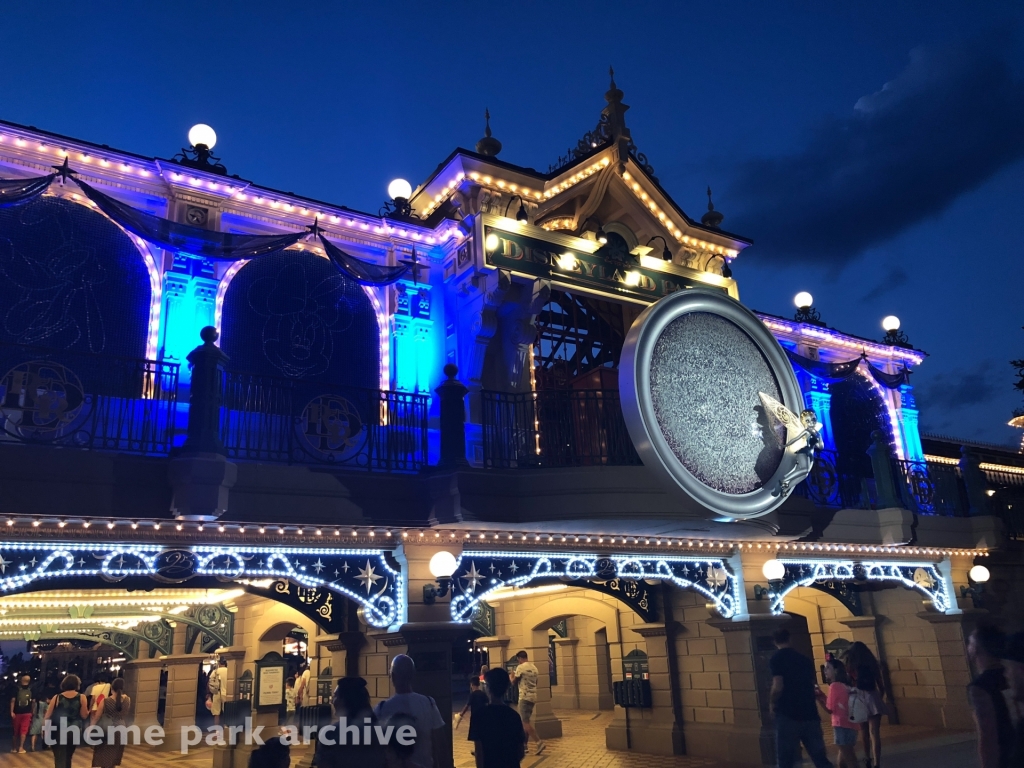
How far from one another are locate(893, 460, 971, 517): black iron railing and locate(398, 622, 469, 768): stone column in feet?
30.9

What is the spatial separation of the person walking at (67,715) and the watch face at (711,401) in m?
9.11

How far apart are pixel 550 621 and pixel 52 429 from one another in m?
11.1

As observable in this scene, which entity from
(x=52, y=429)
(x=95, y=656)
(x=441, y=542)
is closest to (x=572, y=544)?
(x=441, y=542)

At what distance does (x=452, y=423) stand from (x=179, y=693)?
35.3 ft

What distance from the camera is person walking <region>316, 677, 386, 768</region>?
5637 mm

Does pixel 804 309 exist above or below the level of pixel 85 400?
above

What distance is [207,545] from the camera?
9.45 meters

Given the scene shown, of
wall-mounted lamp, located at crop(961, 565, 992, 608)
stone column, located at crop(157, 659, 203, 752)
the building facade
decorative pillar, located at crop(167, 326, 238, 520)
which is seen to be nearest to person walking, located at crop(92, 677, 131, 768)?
the building facade

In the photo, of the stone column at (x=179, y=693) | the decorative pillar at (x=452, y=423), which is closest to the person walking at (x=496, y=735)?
the decorative pillar at (x=452, y=423)

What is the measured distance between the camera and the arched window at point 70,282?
9.56 metres

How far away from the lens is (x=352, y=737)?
18.9 feet

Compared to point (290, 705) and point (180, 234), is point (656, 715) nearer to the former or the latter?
point (290, 705)

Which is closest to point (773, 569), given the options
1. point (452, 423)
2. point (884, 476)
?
point (884, 476)

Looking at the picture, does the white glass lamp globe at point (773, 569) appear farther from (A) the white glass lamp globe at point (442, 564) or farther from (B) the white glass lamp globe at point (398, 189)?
(B) the white glass lamp globe at point (398, 189)
